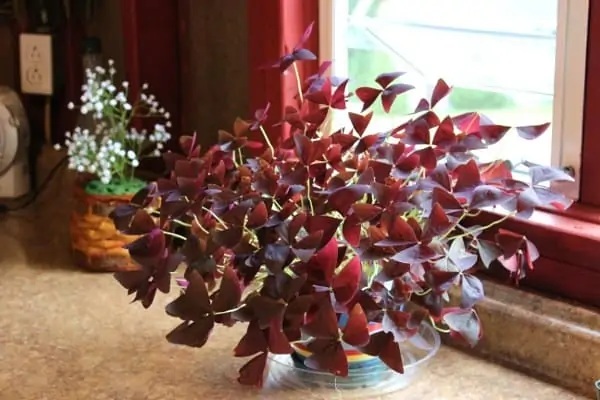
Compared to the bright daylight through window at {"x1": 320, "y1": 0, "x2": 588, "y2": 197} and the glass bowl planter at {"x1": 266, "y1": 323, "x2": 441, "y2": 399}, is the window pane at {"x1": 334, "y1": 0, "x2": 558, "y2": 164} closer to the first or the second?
the bright daylight through window at {"x1": 320, "y1": 0, "x2": 588, "y2": 197}

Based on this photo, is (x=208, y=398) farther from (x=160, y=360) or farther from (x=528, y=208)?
(x=528, y=208)

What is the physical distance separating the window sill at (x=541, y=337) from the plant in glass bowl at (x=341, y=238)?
0.11 meters

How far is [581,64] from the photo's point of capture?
1290 millimetres

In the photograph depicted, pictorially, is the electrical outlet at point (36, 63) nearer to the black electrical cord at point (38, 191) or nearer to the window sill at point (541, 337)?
the black electrical cord at point (38, 191)

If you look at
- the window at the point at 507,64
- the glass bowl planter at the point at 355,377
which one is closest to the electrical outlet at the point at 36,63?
the window at the point at 507,64

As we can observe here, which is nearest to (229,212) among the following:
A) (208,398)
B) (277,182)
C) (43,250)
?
(277,182)

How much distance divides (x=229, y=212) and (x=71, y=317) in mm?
470

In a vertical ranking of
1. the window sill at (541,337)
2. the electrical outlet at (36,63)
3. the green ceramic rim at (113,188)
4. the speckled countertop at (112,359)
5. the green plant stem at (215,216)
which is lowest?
the speckled countertop at (112,359)

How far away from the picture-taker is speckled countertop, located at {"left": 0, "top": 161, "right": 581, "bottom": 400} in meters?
1.28

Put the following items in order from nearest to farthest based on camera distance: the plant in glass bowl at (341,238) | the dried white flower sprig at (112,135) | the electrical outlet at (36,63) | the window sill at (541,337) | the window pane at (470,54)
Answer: the plant in glass bowl at (341,238) → the window sill at (541,337) → the window pane at (470,54) → the dried white flower sprig at (112,135) → the electrical outlet at (36,63)

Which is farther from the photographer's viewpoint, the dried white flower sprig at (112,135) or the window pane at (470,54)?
the dried white flower sprig at (112,135)

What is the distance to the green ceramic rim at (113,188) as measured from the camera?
1712mm

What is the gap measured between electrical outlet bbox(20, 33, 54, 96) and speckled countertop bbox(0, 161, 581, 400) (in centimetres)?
47

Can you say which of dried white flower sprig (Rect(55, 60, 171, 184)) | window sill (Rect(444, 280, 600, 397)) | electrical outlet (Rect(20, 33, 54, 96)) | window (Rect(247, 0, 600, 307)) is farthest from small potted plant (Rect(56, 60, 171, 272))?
window sill (Rect(444, 280, 600, 397))
